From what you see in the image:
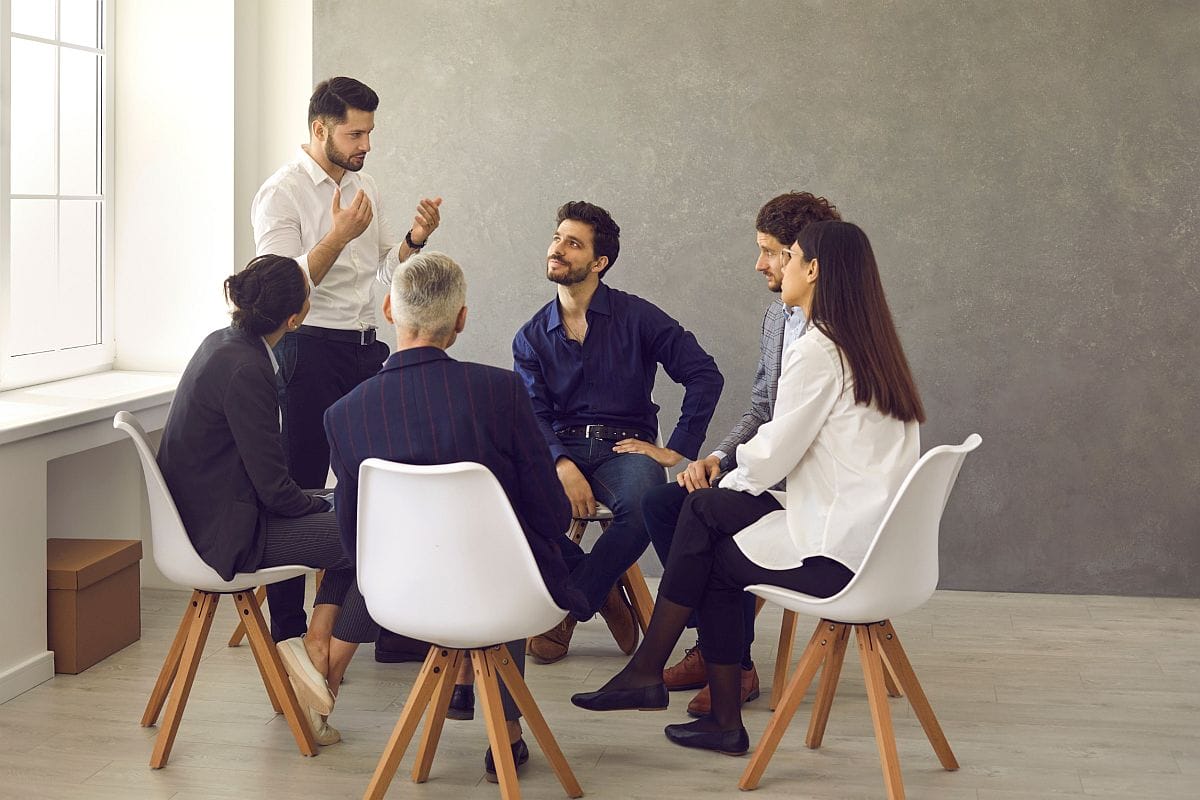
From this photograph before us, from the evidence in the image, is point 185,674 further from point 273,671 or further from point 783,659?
point 783,659

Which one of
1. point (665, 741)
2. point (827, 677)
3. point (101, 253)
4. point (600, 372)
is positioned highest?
point (101, 253)

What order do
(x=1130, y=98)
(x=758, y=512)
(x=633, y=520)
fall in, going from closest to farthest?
(x=758, y=512)
(x=633, y=520)
(x=1130, y=98)

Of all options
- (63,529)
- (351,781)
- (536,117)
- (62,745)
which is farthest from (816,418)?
(63,529)

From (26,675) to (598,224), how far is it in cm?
208

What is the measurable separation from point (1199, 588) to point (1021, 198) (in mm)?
1554

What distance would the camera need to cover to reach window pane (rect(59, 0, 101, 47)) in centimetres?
440

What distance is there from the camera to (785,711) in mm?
2848

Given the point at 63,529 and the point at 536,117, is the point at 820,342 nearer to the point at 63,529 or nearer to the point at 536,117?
the point at 536,117

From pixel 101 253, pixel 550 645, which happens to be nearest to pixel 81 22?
pixel 101 253

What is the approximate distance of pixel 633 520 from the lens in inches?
142

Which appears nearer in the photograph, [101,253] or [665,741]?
[665,741]

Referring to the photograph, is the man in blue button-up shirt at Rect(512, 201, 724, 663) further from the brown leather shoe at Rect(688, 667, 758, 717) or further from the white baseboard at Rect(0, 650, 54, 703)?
the white baseboard at Rect(0, 650, 54, 703)

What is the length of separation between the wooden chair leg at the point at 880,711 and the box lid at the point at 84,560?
2219 millimetres

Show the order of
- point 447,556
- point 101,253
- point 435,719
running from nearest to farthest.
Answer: point 447,556
point 435,719
point 101,253
